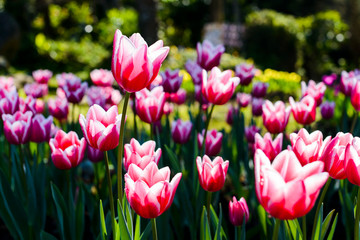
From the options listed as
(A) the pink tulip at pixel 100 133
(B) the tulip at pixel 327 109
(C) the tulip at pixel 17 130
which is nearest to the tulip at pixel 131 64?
(A) the pink tulip at pixel 100 133

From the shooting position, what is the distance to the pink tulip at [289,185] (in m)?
0.86

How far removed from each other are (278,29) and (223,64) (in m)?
3.86

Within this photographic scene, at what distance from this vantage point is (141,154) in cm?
127

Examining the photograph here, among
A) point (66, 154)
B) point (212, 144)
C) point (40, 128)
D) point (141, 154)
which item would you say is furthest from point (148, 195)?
point (40, 128)

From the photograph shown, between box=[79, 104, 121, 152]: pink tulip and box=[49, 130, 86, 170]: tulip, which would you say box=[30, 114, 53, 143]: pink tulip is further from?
box=[79, 104, 121, 152]: pink tulip

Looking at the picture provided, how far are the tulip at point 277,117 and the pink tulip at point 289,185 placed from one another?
0.91 meters

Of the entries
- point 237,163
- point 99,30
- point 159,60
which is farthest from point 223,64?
point 159,60

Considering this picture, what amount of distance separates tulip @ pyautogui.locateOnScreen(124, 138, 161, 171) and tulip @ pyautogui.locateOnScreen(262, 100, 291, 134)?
73 cm

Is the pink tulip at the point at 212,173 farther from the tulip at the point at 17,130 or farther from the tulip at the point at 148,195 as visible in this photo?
the tulip at the point at 17,130

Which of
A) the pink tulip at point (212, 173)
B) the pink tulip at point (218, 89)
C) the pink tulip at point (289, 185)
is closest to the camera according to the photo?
the pink tulip at point (289, 185)

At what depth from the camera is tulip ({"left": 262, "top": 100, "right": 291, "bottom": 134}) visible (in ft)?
5.92

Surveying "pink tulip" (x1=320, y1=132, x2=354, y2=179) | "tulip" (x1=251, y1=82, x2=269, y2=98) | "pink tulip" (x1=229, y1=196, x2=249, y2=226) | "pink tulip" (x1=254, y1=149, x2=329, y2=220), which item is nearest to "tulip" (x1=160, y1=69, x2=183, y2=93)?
"tulip" (x1=251, y1=82, x2=269, y2=98)

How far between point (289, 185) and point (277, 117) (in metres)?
0.98

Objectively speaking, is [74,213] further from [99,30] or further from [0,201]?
[99,30]
